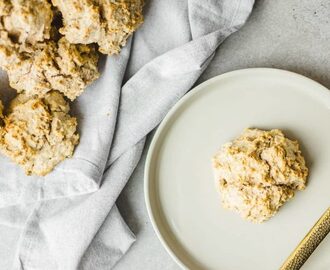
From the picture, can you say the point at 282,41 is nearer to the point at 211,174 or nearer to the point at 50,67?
the point at 211,174

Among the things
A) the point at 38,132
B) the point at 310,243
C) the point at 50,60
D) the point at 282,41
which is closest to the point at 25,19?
the point at 50,60

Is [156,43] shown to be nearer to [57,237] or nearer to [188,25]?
[188,25]

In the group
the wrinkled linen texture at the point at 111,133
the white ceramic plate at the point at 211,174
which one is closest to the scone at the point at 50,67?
the wrinkled linen texture at the point at 111,133

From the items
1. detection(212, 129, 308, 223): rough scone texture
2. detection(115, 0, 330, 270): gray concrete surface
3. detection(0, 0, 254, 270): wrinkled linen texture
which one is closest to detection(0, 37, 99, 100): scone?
detection(0, 0, 254, 270): wrinkled linen texture

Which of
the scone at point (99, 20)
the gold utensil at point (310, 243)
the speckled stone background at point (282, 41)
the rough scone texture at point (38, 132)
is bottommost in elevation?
the gold utensil at point (310, 243)

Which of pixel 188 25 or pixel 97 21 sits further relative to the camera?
pixel 188 25

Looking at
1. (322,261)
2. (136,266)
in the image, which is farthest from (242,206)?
(136,266)

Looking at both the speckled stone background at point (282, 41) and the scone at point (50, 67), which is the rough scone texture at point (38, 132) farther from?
the speckled stone background at point (282, 41)
